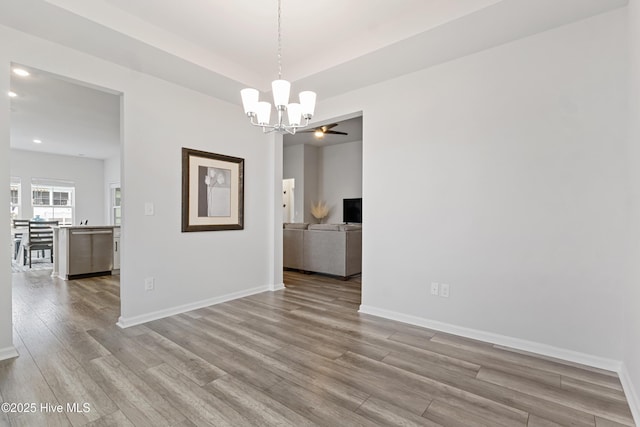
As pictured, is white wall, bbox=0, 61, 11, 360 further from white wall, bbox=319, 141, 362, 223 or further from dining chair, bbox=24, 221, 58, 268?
white wall, bbox=319, 141, 362, 223

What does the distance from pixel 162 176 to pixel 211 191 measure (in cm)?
62

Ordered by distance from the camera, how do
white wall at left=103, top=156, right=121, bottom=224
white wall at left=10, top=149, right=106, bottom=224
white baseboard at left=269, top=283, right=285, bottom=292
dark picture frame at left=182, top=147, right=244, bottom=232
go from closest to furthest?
dark picture frame at left=182, top=147, right=244, bottom=232
white baseboard at left=269, top=283, right=285, bottom=292
white wall at left=10, top=149, right=106, bottom=224
white wall at left=103, top=156, right=121, bottom=224

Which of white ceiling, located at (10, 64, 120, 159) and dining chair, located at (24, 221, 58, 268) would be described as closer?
white ceiling, located at (10, 64, 120, 159)

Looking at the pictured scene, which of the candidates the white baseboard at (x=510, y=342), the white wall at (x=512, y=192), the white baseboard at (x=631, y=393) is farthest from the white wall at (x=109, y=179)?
the white baseboard at (x=631, y=393)

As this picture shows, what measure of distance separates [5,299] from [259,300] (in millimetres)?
2324

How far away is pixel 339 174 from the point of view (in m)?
8.26

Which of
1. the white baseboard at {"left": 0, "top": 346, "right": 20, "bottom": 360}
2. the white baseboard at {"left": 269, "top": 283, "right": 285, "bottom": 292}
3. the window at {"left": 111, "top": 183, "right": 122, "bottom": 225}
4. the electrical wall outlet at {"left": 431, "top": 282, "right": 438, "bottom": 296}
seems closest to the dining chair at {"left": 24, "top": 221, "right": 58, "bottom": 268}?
the window at {"left": 111, "top": 183, "right": 122, "bottom": 225}

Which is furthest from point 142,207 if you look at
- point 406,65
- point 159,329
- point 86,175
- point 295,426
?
point 86,175

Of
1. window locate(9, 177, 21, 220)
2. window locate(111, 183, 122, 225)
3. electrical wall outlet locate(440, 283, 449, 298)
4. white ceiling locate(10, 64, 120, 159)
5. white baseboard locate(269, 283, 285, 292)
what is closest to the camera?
electrical wall outlet locate(440, 283, 449, 298)

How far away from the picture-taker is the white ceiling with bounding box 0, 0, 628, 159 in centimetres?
227

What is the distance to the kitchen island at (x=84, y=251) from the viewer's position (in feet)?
17.0

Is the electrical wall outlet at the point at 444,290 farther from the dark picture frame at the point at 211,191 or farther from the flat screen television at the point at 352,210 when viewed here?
the flat screen television at the point at 352,210

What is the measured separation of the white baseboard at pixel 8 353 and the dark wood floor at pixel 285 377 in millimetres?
56

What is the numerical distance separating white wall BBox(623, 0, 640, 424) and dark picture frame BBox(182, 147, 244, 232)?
375cm
